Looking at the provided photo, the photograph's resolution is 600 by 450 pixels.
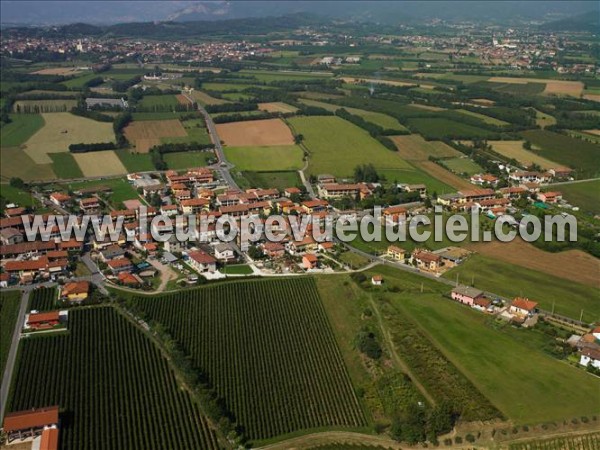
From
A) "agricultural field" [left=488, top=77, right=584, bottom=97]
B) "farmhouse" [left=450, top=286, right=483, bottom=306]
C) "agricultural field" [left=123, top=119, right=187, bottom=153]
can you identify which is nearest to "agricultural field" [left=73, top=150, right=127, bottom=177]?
"agricultural field" [left=123, top=119, right=187, bottom=153]

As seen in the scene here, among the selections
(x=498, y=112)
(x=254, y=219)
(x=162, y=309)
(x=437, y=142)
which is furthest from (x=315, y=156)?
(x=162, y=309)

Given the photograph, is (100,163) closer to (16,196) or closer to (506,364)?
(16,196)

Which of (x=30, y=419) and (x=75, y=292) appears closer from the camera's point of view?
(x=30, y=419)

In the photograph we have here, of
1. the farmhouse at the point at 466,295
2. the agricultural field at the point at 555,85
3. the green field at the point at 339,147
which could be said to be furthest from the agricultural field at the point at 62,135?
the agricultural field at the point at 555,85

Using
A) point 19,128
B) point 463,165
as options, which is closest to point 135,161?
point 19,128

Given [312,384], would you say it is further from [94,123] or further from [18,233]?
[94,123]

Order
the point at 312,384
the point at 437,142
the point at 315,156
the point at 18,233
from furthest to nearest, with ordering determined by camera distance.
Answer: the point at 437,142, the point at 315,156, the point at 18,233, the point at 312,384

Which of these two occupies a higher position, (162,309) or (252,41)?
(252,41)

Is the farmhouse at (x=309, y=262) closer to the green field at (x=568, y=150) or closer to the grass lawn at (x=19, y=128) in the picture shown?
the green field at (x=568, y=150)
